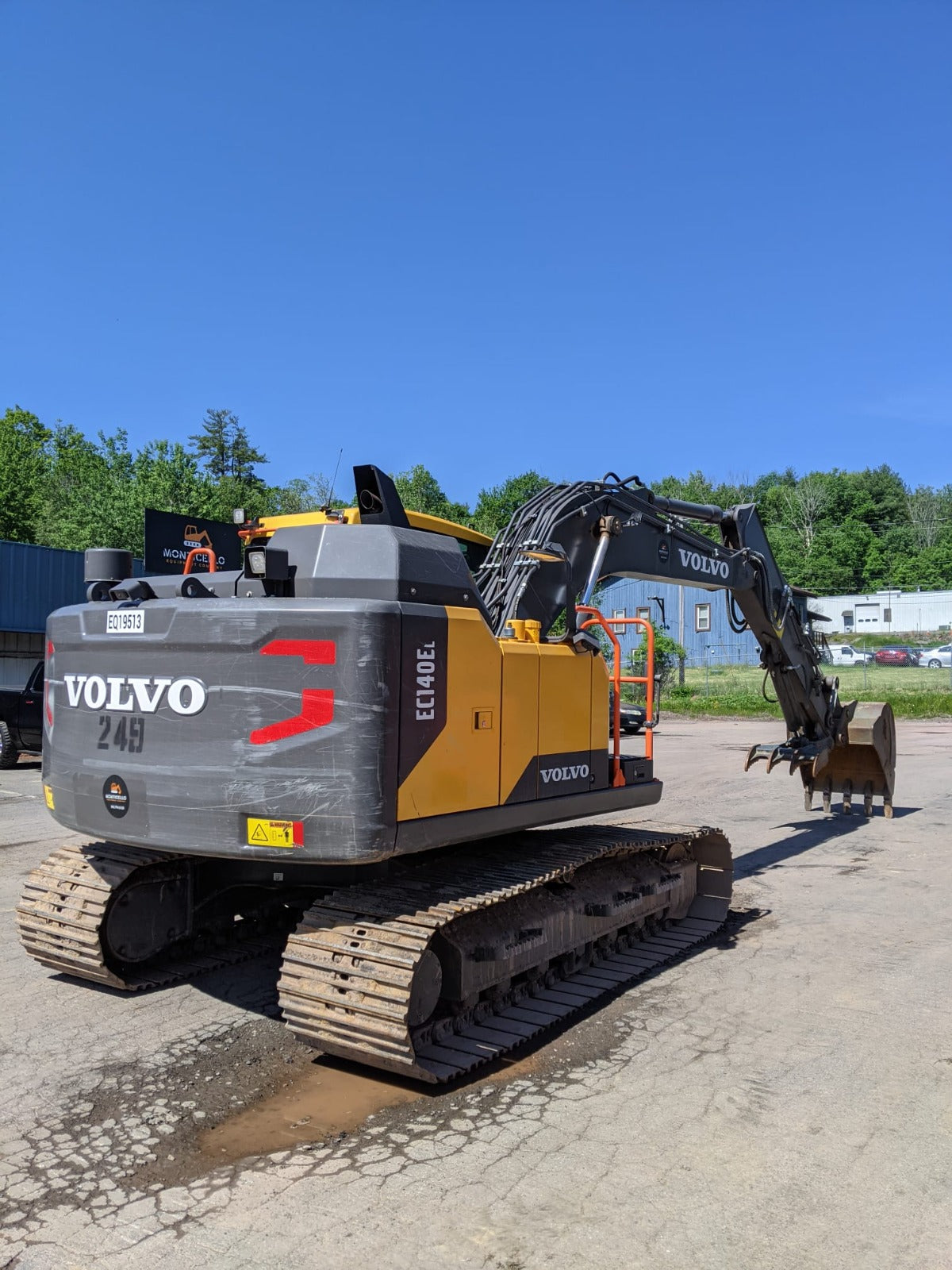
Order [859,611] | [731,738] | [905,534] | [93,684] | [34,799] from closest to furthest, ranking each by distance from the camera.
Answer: [93,684] < [34,799] < [731,738] < [859,611] < [905,534]

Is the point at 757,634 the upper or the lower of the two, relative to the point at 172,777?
upper

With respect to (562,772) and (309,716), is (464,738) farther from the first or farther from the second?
(562,772)

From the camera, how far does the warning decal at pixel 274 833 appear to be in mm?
4715

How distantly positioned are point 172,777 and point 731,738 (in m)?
21.8

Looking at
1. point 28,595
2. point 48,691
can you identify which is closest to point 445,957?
point 48,691

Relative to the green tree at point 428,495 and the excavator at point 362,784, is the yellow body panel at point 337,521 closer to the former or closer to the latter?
the excavator at point 362,784

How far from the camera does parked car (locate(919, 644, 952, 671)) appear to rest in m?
47.5

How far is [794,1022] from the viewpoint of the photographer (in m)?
5.82

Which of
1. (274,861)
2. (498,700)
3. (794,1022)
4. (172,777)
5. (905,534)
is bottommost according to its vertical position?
(794,1022)

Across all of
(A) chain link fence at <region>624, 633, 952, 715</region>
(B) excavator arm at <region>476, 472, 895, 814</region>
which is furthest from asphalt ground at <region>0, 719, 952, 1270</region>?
(A) chain link fence at <region>624, 633, 952, 715</region>

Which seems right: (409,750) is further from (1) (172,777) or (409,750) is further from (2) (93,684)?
(2) (93,684)

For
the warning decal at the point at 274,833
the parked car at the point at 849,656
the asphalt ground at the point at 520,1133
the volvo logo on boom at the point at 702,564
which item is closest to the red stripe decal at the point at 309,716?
the warning decal at the point at 274,833

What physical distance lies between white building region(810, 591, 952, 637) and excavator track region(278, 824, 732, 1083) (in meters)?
62.4

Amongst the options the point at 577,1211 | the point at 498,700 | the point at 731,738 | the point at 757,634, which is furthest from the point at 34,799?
the point at 731,738
